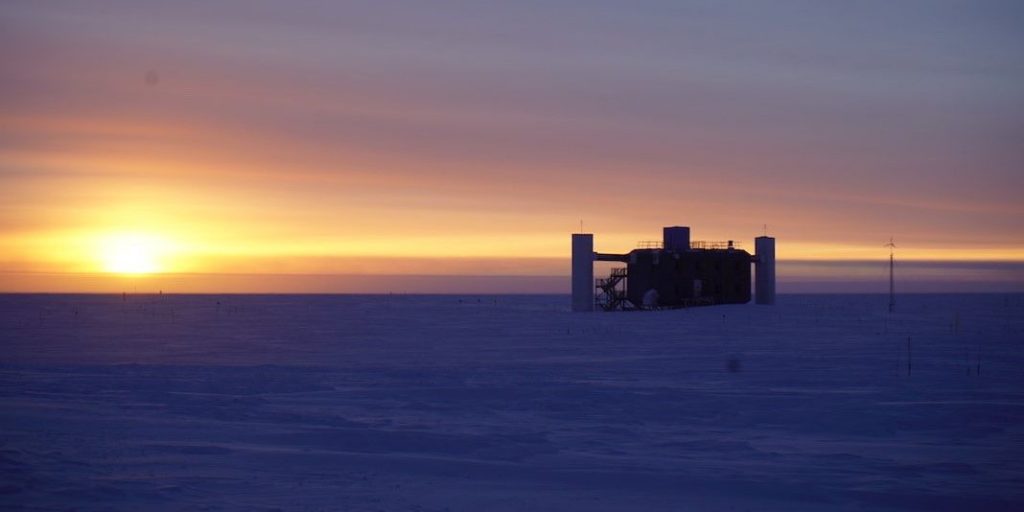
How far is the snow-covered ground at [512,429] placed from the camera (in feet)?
44.6

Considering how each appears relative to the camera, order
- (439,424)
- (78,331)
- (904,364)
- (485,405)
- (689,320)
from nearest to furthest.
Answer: (439,424) → (485,405) → (904,364) → (78,331) → (689,320)

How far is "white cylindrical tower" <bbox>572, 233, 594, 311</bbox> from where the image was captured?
8125cm

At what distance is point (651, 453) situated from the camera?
16797mm

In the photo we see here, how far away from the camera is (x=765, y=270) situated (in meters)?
92.2

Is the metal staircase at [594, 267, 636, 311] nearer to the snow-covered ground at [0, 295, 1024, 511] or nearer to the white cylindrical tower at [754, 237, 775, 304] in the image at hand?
the white cylindrical tower at [754, 237, 775, 304]

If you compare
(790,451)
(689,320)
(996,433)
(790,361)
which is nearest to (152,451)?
(790,451)

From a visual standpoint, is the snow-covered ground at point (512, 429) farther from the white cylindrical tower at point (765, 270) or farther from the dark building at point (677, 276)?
the white cylindrical tower at point (765, 270)

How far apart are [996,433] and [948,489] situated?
5.62 metres

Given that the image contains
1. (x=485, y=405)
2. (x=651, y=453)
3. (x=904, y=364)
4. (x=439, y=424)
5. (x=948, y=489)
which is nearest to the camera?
(x=948, y=489)

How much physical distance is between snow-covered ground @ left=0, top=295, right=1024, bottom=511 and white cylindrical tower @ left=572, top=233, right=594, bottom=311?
1698 inches

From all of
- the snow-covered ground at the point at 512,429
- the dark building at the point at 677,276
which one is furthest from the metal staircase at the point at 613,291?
the snow-covered ground at the point at 512,429

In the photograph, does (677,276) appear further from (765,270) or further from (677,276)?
(765,270)

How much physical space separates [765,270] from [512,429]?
77373mm

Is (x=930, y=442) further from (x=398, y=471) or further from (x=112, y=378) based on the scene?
(x=112, y=378)
